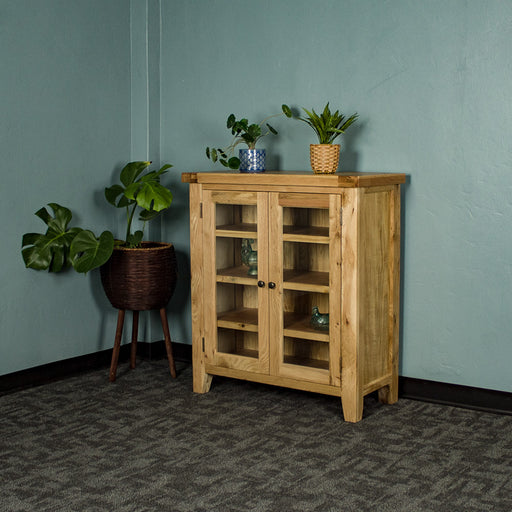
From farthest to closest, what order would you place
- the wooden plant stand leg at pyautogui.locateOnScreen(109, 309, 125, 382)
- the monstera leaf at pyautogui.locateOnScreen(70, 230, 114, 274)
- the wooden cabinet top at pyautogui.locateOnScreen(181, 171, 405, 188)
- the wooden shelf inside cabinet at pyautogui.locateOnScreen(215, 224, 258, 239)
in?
the wooden plant stand leg at pyautogui.locateOnScreen(109, 309, 125, 382) < the monstera leaf at pyautogui.locateOnScreen(70, 230, 114, 274) < the wooden shelf inside cabinet at pyautogui.locateOnScreen(215, 224, 258, 239) < the wooden cabinet top at pyautogui.locateOnScreen(181, 171, 405, 188)

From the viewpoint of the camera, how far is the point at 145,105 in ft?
13.8

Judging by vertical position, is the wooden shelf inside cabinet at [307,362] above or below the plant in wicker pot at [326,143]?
below

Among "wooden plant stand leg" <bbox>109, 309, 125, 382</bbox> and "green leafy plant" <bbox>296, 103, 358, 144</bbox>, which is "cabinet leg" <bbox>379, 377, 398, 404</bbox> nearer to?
"green leafy plant" <bbox>296, 103, 358, 144</bbox>

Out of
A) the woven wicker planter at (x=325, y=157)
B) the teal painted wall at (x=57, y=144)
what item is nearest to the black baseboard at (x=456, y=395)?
the woven wicker planter at (x=325, y=157)

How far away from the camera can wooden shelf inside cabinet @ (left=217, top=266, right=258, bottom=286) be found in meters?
3.50

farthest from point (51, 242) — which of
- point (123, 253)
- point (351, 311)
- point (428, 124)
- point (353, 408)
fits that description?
point (428, 124)

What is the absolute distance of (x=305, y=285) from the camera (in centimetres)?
334

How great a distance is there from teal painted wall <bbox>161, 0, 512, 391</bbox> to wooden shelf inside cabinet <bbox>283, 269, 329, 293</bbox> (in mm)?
491

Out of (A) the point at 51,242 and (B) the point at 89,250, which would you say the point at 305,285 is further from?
(A) the point at 51,242

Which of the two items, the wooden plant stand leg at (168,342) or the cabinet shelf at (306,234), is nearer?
the cabinet shelf at (306,234)

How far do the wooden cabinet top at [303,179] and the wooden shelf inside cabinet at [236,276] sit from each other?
0.42 meters

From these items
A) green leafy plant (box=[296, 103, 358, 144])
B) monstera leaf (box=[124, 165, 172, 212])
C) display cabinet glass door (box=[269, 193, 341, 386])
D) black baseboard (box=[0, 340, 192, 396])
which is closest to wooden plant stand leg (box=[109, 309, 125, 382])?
black baseboard (box=[0, 340, 192, 396])

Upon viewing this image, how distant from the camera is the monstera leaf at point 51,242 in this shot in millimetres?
3654

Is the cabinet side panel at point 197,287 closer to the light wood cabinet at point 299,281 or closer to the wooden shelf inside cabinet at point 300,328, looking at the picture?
the light wood cabinet at point 299,281
